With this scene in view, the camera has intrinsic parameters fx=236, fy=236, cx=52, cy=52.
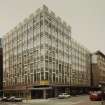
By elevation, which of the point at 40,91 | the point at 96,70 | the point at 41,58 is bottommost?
the point at 40,91

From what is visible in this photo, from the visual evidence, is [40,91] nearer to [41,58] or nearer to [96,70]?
[41,58]

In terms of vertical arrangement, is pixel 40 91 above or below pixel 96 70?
below

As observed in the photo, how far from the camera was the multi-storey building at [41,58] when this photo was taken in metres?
68.8

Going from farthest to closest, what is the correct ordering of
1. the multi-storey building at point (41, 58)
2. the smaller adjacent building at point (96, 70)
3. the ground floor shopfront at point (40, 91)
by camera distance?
1. the smaller adjacent building at point (96, 70)
2. the multi-storey building at point (41, 58)
3. the ground floor shopfront at point (40, 91)

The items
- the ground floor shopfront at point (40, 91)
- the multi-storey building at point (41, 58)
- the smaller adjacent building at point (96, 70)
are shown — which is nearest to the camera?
the ground floor shopfront at point (40, 91)

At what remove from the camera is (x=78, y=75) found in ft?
308

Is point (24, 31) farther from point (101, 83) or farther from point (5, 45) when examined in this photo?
point (101, 83)

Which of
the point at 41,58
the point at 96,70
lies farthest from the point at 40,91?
the point at 96,70

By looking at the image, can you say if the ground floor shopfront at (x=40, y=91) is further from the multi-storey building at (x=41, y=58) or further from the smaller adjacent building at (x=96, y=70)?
the smaller adjacent building at (x=96, y=70)

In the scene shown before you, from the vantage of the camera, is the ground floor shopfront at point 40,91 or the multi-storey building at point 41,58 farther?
the multi-storey building at point 41,58

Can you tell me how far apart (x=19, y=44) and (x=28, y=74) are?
14.0 meters

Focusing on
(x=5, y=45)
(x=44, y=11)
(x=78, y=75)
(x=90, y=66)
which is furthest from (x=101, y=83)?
(x=44, y=11)

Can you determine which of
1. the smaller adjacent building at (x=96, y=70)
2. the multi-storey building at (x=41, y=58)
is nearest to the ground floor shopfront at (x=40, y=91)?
the multi-storey building at (x=41, y=58)

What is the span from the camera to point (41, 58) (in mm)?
68562
